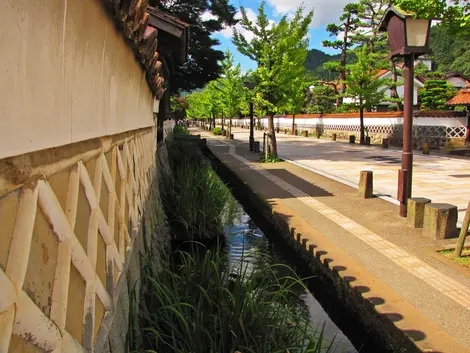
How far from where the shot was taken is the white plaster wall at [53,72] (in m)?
0.87

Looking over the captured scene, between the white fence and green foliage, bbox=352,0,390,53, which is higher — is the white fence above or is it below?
below

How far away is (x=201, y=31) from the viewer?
17.2m

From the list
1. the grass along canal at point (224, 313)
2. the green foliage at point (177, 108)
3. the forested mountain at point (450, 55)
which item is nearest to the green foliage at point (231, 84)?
the green foliage at point (177, 108)

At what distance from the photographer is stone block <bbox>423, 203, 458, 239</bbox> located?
18.0 ft

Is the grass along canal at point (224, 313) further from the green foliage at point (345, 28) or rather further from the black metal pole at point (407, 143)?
the green foliage at point (345, 28)

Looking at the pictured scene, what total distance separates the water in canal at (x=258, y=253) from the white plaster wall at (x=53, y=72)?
2178 millimetres

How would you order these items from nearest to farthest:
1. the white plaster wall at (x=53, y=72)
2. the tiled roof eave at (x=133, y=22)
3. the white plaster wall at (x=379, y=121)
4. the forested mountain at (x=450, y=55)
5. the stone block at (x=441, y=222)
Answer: the white plaster wall at (x=53, y=72), the tiled roof eave at (x=133, y=22), the stone block at (x=441, y=222), the white plaster wall at (x=379, y=121), the forested mountain at (x=450, y=55)

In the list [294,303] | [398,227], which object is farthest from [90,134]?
[398,227]

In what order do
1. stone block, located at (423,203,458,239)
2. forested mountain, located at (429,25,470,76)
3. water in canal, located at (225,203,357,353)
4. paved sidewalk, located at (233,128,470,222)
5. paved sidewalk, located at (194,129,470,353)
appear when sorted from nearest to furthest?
1. paved sidewalk, located at (194,129,470,353)
2. water in canal, located at (225,203,357,353)
3. stone block, located at (423,203,458,239)
4. paved sidewalk, located at (233,128,470,222)
5. forested mountain, located at (429,25,470,76)

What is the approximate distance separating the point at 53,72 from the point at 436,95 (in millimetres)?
32313

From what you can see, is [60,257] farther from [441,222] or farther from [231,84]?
[231,84]

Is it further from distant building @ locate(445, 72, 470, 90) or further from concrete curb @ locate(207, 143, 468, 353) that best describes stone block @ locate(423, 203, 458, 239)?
distant building @ locate(445, 72, 470, 90)

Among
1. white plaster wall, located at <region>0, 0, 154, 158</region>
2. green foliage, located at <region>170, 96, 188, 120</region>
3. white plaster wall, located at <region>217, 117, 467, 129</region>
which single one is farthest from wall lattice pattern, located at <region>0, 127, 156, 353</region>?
green foliage, located at <region>170, 96, 188, 120</region>

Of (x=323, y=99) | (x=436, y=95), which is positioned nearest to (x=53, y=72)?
(x=436, y=95)
